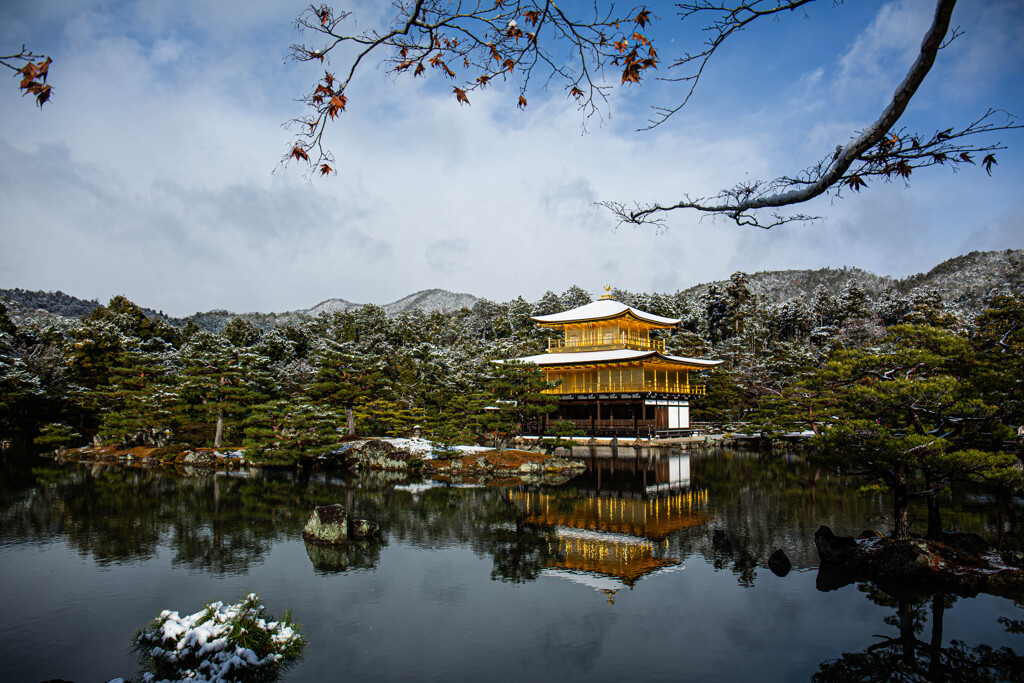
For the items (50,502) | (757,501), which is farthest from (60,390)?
(757,501)

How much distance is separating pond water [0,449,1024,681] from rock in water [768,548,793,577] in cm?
17

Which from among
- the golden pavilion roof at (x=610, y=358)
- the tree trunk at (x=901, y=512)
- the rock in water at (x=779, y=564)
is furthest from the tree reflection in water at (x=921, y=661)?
the golden pavilion roof at (x=610, y=358)

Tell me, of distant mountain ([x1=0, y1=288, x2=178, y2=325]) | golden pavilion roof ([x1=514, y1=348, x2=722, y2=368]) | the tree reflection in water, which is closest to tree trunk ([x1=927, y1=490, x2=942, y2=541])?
the tree reflection in water

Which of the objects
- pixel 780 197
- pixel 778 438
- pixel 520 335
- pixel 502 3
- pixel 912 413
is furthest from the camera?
pixel 520 335

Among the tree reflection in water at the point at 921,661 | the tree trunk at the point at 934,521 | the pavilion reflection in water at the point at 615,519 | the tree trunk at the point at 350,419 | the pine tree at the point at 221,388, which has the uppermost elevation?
the pine tree at the point at 221,388

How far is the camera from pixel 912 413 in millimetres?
9555

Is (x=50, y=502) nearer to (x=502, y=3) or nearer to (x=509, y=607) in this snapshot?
(x=509, y=607)

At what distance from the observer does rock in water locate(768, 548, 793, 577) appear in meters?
9.60

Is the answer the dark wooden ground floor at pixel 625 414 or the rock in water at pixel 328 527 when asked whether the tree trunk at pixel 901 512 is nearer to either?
the rock in water at pixel 328 527

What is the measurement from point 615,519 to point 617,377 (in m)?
19.1

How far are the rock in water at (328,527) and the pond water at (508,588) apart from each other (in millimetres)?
294

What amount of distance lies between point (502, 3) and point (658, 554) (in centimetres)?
982

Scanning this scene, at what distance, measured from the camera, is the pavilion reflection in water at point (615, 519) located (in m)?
9.90

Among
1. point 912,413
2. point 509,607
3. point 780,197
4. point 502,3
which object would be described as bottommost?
point 509,607
